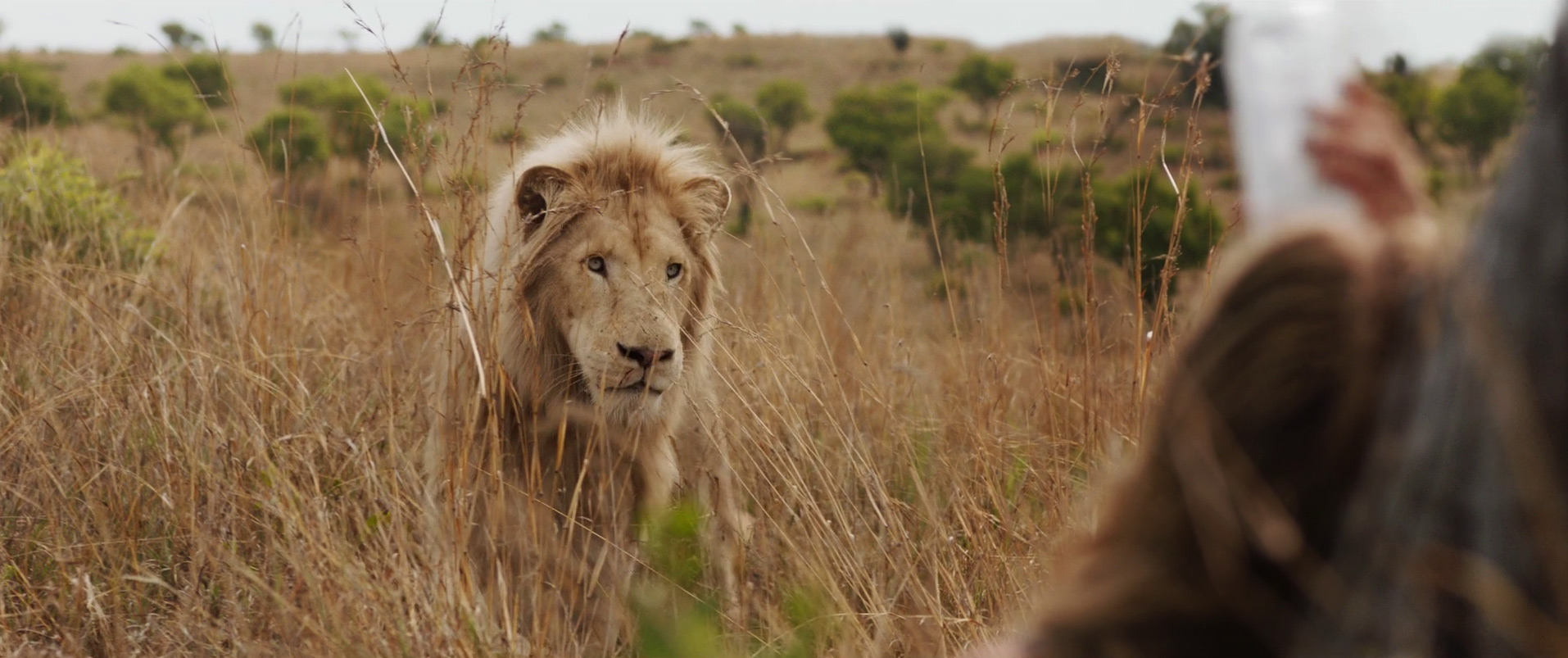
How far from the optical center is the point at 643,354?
139 inches

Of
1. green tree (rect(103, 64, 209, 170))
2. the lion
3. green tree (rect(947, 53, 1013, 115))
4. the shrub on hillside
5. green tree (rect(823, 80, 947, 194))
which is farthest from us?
green tree (rect(947, 53, 1013, 115))

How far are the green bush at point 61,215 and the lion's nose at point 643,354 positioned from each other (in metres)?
3.17

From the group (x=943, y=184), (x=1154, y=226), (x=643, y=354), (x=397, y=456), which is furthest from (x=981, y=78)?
(x=397, y=456)

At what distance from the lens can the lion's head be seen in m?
3.57

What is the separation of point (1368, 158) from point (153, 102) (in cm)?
3099

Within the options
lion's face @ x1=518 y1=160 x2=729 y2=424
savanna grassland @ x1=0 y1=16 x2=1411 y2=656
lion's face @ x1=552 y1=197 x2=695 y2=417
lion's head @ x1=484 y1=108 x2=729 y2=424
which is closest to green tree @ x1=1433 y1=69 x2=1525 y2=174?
savanna grassland @ x1=0 y1=16 x2=1411 y2=656

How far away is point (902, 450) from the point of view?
4.31 m

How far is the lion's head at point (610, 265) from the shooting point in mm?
3574

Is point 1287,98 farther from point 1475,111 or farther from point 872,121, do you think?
point 872,121

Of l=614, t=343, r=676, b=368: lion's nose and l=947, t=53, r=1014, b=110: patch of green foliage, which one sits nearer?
l=614, t=343, r=676, b=368: lion's nose

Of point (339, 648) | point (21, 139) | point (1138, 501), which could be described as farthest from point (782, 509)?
point (21, 139)

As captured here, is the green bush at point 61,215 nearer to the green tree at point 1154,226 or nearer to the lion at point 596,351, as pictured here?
the lion at point 596,351

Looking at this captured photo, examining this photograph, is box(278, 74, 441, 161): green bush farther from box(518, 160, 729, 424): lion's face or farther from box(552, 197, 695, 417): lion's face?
box(552, 197, 695, 417): lion's face

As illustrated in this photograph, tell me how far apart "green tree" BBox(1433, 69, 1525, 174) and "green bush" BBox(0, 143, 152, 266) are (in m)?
13.7
